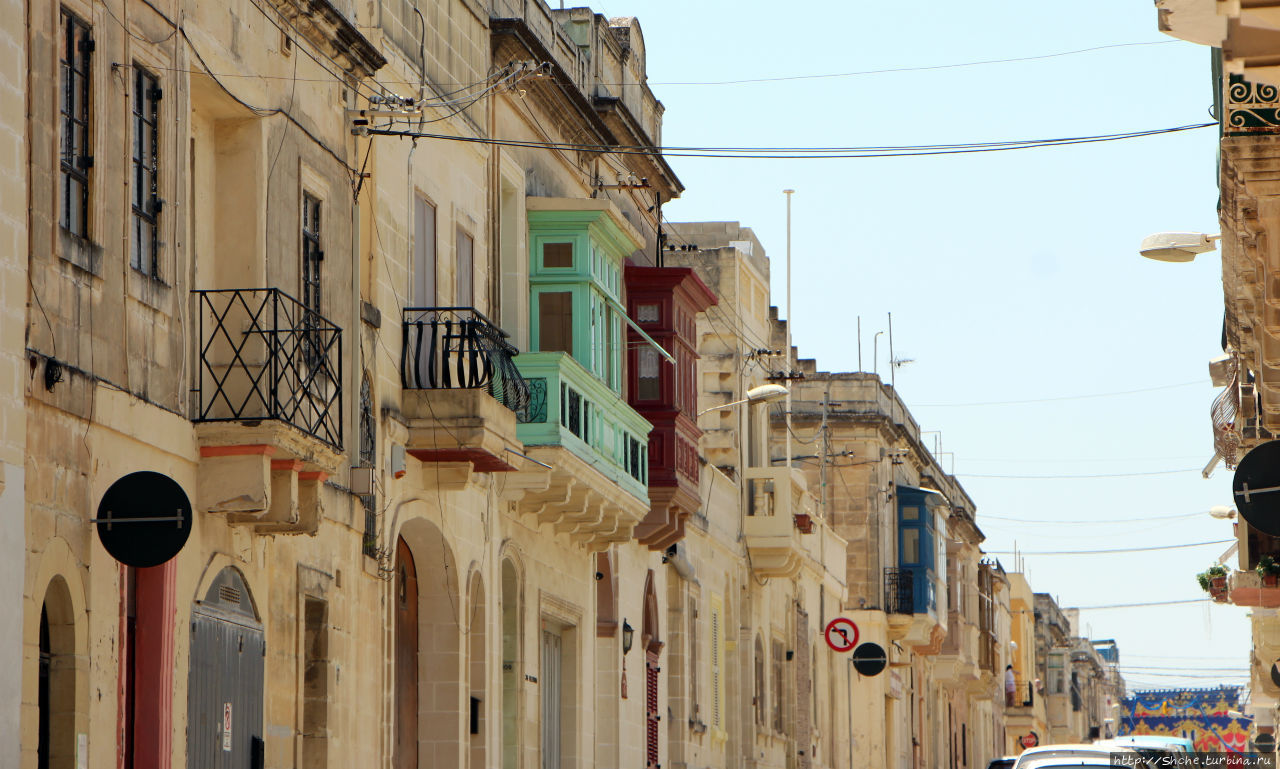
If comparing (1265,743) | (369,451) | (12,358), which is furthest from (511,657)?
(1265,743)

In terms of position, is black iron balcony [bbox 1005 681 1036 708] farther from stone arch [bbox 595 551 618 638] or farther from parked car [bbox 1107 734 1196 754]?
parked car [bbox 1107 734 1196 754]

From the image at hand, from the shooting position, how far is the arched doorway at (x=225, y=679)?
539 inches

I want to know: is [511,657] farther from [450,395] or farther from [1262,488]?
[1262,488]

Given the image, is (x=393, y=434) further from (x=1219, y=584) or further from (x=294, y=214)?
(x=1219, y=584)

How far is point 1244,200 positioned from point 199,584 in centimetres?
846

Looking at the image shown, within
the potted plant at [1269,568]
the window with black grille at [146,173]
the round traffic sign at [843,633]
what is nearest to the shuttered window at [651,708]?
the round traffic sign at [843,633]

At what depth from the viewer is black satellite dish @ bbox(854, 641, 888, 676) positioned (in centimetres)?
3250

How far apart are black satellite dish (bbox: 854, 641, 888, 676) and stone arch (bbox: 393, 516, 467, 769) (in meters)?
14.1

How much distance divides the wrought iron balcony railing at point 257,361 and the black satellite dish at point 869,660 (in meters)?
Answer: 18.5

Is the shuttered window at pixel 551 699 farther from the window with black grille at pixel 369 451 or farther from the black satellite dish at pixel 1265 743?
the black satellite dish at pixel 1265 743

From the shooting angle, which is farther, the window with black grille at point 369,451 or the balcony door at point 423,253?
the balcony door at point 423,253

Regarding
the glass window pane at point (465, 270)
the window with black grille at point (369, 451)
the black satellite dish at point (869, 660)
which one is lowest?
the black satellite dish at point (869, 660)

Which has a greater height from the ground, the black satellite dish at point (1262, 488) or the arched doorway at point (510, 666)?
the black satellite dish at point (1262, 488)

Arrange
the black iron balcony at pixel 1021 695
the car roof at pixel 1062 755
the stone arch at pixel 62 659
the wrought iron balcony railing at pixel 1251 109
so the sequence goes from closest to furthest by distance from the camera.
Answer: the stone arch at pixel 62 659 → the wrought iron balcony railing at pixel 1251 109 → the car roof at pixel 1062 755 → the black iron balcony at pixel 1021 695
